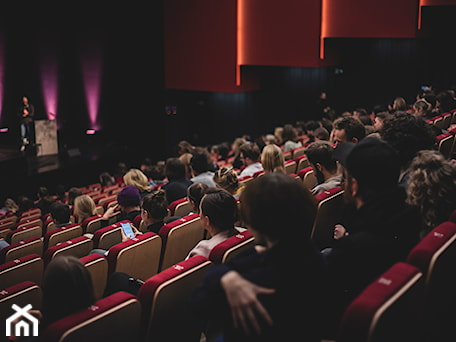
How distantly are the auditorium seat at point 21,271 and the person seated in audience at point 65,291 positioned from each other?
49.5 inches

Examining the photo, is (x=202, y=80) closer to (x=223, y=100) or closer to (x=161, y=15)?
(x=223, y=100)

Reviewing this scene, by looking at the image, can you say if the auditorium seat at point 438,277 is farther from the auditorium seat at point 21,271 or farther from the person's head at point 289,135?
the person's head at point 289,135

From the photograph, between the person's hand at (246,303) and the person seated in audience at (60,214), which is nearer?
the person's hand at (246,303)

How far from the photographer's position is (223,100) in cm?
1034

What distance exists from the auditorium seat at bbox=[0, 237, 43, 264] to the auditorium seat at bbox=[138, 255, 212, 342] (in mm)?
1927

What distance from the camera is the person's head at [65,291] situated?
156cm

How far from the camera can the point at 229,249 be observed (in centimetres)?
193

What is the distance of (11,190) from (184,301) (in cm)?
739

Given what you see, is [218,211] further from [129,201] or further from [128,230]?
[129,201]

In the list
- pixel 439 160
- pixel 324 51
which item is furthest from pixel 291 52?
pixel 439 160

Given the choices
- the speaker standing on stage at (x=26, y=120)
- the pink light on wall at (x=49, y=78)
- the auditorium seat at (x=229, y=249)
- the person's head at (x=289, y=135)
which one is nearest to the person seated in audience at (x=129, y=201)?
the auditorium seat at (x=229, y=249)

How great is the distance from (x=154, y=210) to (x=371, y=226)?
5.56 feet

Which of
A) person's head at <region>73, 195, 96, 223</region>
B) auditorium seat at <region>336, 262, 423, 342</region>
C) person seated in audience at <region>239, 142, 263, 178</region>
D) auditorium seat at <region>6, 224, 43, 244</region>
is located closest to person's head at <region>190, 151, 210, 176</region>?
person seated in audience at <region>239, 142, 263, 178</region>

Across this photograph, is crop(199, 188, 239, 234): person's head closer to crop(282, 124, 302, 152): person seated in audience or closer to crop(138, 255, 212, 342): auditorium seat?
crop(138, 255, 212, 342): auditorium seat
